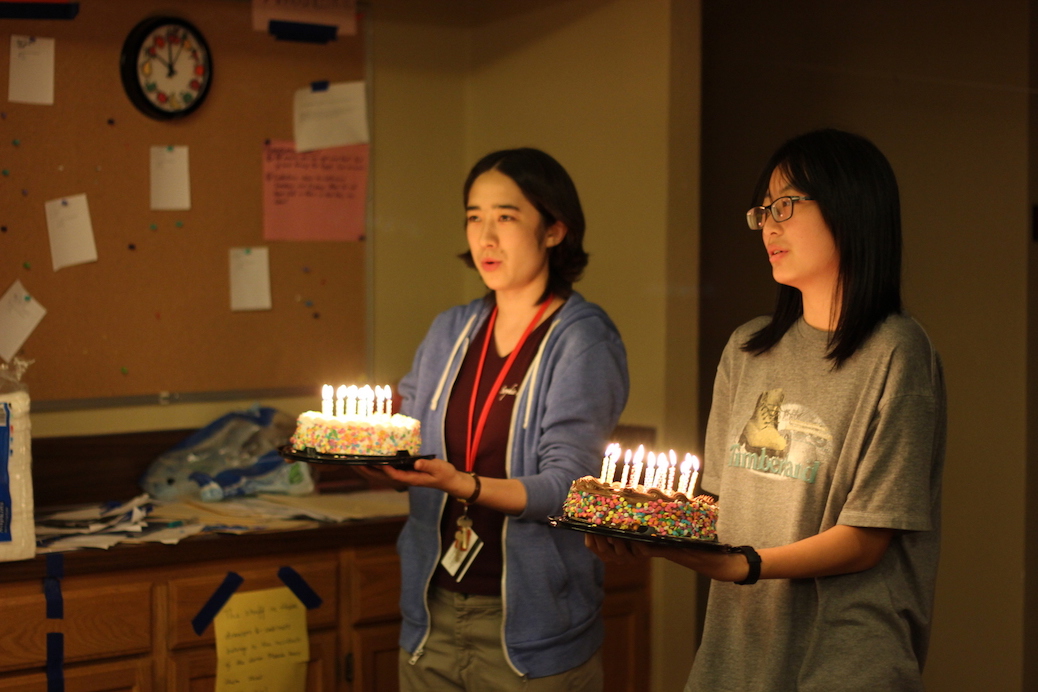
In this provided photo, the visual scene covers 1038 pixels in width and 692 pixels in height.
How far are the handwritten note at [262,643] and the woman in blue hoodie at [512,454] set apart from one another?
74 cm

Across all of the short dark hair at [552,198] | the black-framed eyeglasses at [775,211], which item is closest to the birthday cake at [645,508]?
the black-framed eyeglasses at [775,211]

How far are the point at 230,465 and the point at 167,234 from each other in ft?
2.48

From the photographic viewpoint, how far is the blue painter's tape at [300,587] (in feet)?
9.14

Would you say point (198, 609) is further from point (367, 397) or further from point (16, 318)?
point (16, 318)

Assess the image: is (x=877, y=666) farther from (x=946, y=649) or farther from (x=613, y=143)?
(x=613, y=143)

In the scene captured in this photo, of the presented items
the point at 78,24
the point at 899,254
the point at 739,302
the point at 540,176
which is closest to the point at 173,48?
the point at 78,24

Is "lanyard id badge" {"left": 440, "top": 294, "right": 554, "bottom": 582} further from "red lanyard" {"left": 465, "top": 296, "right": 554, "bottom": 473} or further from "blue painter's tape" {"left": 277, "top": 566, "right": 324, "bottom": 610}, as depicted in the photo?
"blue painter's tape" {"left": 277, "top": 566, "right": 324, "bottom": 610}

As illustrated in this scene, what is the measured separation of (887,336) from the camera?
1410 millimetres

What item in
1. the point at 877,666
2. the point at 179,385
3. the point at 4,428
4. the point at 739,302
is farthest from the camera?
the point at 179,385

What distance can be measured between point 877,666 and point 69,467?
8.25ft

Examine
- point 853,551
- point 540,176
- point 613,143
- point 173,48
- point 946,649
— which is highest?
point 173,48

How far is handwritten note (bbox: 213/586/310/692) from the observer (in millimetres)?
2707

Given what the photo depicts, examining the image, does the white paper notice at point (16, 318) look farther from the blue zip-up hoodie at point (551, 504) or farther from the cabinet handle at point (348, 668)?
the blue zip-up hoodie at point (551, 504)

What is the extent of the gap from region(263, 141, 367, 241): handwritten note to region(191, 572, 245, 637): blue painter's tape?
125 cm
